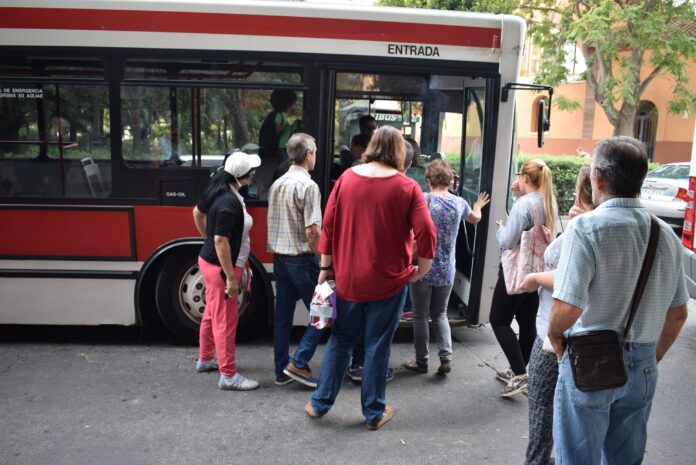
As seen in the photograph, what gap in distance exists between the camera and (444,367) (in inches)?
202

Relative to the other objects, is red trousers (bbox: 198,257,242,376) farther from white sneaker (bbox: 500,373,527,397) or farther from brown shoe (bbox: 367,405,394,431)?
white sneaker (bbox: 500,373,527,397)

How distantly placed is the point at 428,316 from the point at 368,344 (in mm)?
1100

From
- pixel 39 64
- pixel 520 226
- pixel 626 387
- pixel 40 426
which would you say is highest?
pixel 39 64

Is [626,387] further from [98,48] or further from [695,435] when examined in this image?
[98,48]

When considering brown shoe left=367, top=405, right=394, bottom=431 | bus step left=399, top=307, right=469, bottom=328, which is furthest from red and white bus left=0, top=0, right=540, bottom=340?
brown shoe left=367, top=405, right=394, bottom=431

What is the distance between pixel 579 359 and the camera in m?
2.52

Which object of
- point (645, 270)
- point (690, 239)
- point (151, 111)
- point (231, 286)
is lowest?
point (231, 286)

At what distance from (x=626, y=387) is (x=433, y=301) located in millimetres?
2524

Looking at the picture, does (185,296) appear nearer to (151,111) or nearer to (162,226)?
(162,226)

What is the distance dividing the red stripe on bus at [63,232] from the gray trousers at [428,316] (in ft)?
7.72

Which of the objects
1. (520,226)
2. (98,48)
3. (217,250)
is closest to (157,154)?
(98,48)

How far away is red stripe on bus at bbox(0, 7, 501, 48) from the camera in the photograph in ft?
17.0

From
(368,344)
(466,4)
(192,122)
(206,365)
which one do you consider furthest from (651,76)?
(368,344)

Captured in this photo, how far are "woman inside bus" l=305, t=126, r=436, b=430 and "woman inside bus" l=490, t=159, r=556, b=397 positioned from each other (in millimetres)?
725
